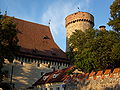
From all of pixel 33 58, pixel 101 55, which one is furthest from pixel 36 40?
pixel 101 55

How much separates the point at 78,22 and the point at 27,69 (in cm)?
1405

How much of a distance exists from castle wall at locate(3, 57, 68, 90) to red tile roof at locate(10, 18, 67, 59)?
4.32 feet

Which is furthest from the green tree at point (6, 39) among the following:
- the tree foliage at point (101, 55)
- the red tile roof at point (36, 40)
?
the red tile roof at point (36, 40)

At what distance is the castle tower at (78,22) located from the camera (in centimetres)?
3703

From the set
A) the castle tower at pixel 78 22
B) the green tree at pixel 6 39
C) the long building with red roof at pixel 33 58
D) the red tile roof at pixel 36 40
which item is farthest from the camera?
the castle tower at pixel 78 22

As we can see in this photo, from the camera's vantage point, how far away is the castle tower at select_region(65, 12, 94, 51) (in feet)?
121

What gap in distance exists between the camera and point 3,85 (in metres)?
21.4

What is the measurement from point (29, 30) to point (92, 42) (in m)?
16.4

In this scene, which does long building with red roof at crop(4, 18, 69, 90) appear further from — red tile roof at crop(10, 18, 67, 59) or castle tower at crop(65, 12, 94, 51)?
castle tower at crop(65, 12, 94, 51)

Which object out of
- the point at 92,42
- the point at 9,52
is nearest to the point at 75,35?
the point at 92,42

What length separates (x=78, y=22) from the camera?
37250 millimetres

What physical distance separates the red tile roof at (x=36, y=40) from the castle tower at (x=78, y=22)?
410 centimetres

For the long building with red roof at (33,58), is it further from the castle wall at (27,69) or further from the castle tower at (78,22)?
the castle tower at (78,22)

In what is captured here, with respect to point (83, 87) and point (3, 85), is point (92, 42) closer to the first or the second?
point (83, 87)
